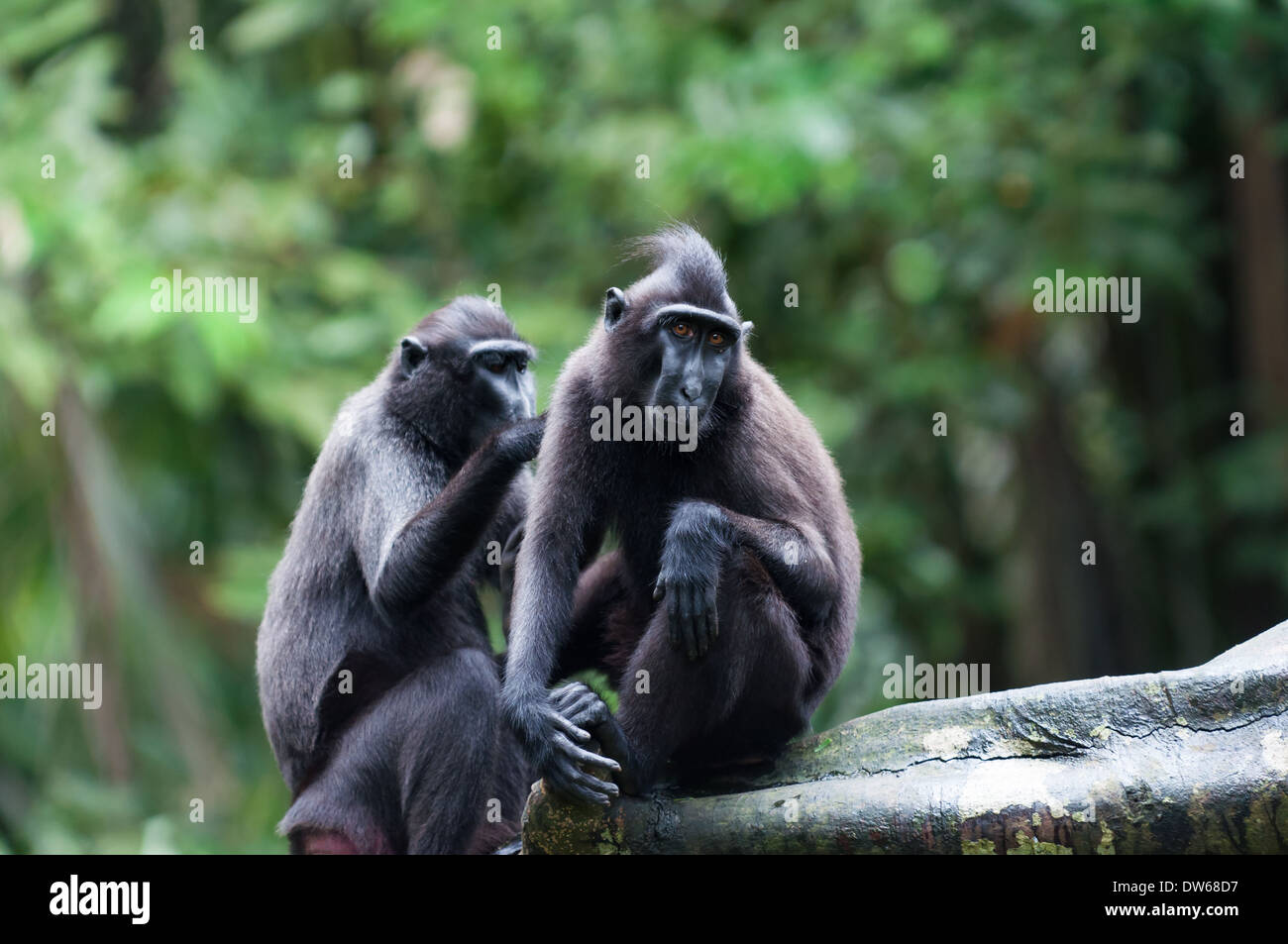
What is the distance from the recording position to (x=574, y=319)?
11359 mm

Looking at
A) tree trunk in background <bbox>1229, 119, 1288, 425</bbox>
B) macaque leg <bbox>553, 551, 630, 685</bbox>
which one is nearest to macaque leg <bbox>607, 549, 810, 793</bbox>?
macaque leg <bbox>553, 551, 630, 685</bbox>

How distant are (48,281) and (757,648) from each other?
8.69 meters

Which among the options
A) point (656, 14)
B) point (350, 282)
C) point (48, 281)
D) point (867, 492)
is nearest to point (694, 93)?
A: point (656, 14)

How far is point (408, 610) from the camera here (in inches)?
254

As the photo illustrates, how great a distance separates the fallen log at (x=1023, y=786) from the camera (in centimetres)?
498

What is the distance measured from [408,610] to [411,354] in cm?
141

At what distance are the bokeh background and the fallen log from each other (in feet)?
16.3

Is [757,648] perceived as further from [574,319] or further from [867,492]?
[867,492]

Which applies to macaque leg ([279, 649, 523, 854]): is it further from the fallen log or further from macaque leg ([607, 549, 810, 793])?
macaque leg ([607, 549, 810, 793])

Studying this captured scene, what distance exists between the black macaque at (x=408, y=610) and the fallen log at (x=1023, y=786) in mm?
765

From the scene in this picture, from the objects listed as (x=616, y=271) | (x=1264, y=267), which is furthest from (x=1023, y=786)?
(x=1264, y=267)

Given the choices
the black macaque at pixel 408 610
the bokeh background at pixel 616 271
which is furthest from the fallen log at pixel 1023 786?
the bokeh background at pixel 616 271

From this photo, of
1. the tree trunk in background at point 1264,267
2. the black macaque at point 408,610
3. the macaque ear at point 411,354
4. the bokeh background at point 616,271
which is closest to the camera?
the black macaque at point 408,610

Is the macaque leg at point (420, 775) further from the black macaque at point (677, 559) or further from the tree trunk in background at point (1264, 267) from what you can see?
the tree trunk in background at point (1264, 267)
